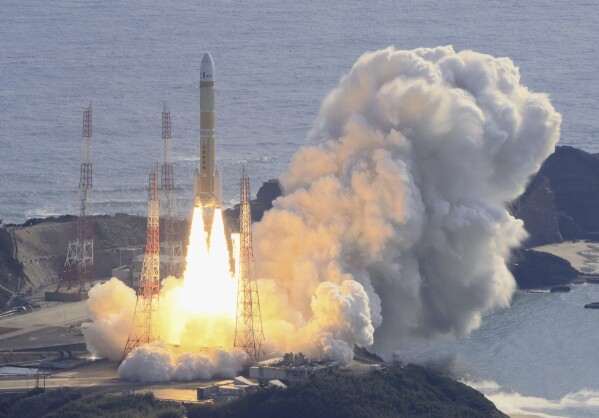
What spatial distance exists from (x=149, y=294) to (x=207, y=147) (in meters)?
8.25

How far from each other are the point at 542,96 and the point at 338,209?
16.4 metres

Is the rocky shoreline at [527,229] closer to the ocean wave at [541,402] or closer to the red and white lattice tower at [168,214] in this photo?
the red and white lattice tower at [168,214]

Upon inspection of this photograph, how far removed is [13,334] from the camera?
463 feet

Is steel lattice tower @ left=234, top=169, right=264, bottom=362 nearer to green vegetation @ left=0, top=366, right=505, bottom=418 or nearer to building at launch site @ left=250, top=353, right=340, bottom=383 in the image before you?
building at launch site @ left=250, top=353, right=340, bottom=383

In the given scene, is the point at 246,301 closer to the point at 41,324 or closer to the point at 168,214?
the point at 41,324

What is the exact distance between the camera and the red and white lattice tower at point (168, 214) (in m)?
147

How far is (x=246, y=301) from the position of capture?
12938 centimetres

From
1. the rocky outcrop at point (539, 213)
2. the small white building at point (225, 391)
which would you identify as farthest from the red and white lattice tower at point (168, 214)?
the rocky outcrop at point (539, 213)

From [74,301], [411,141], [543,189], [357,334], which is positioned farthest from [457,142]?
[543,189]

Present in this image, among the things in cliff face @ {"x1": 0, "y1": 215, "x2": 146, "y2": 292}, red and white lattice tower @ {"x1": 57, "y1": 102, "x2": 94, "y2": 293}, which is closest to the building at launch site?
red and white lattice tower @ {"x1": 57, "y1": 102, "x2": 94, "y2": 293}

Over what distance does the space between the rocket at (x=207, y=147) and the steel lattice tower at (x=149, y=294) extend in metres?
2.55

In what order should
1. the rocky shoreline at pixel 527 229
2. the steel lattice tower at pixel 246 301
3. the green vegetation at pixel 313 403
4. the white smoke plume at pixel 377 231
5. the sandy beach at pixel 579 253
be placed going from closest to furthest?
the green vegetation at pixel 313 403 → the steel lattice tower at pixel 246 301 → the white smoke plume at pixel 377 231 → the rocky shoreline at pixel 527 229 → the sandy beach at pixel 579 253

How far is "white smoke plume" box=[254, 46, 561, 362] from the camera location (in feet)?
→ 439

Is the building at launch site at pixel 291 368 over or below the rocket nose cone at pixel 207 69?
below
